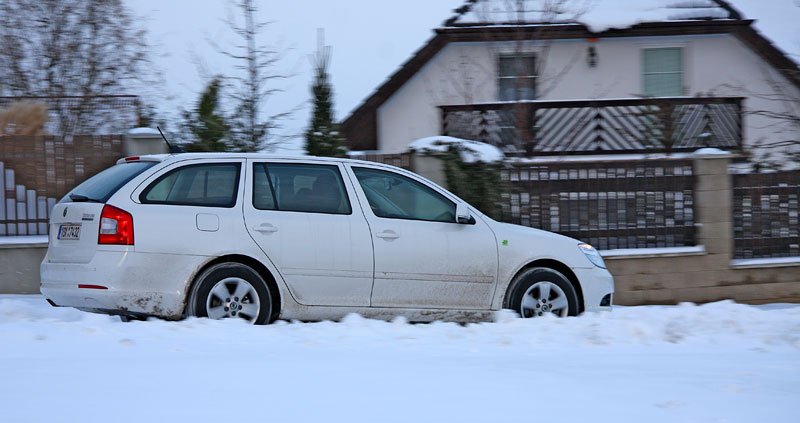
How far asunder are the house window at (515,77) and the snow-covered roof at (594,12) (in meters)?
0.70

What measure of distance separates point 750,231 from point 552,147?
4981mm

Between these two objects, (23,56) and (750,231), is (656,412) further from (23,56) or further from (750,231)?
(23,56)

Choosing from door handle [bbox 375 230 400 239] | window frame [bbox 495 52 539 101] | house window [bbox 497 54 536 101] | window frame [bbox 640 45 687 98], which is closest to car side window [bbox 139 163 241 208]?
door handle [bbox 375 230 400 239]

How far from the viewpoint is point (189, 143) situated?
1243 centimetres

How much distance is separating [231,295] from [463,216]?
81.9 inches

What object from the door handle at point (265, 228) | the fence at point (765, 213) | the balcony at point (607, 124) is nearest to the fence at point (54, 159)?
the door handle at point (265, 228)

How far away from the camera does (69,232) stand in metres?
7.12

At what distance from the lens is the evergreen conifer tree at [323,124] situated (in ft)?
39.8

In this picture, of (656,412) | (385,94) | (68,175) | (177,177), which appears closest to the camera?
(656,412)

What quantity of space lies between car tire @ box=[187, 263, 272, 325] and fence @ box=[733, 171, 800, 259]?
7.33 m

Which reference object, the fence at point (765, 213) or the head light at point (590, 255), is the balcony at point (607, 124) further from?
the head light at point (590, 255)

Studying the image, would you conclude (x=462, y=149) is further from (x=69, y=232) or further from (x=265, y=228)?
(x=69, y=232)

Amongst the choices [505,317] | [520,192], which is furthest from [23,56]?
[505,317]

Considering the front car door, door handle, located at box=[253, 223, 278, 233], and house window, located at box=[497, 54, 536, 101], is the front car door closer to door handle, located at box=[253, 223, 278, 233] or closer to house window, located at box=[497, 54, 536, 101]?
door handle, located at box=[253, 223, 278, 233]
